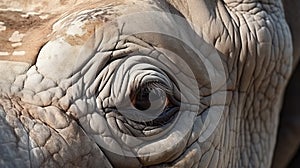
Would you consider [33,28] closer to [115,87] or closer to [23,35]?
[23,35]

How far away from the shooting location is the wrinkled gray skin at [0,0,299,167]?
8.00 ft

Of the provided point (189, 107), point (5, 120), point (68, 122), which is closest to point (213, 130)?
point (189, 107)

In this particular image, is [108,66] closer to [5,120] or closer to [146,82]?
[146,82]

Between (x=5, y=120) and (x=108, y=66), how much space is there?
39 centimetres

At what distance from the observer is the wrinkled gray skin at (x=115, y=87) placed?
8.00 ft

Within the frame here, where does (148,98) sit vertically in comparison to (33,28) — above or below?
below

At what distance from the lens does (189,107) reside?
2.82m

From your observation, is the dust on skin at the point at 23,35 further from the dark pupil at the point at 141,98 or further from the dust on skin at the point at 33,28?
the dark pupil at the point at 141,98

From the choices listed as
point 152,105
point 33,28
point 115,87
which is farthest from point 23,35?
point 152,105

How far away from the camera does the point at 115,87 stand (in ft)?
8.54

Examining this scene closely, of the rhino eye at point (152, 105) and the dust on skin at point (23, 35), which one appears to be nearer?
the dust on skin at point (23, 35)

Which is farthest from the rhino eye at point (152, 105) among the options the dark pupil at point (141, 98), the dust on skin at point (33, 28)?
the dust on skin at point (33, 28)

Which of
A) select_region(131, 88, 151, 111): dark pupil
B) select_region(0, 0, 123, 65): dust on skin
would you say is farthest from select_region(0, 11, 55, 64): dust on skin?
select_region(131, 88, 151, 111): dark pupil

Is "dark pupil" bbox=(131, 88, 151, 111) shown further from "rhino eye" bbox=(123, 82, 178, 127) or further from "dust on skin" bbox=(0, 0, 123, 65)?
"dust on skin" bbox=(0, 0, 123, 65)
